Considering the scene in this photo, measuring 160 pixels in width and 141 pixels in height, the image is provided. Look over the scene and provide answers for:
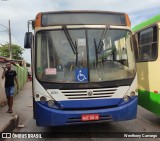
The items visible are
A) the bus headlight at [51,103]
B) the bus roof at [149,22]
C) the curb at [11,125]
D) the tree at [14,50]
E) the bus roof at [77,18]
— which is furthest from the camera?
the tree at [14,50]

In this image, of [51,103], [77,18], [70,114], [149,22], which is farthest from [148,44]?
[51,103]

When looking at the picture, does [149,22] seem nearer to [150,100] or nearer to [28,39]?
[150,100]

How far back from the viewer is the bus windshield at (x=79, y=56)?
7309 millimetres

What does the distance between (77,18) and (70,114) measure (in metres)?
2.40

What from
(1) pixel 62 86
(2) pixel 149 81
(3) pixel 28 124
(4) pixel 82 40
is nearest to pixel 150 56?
(2) pixel 149 81

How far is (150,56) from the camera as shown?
28.7 feet

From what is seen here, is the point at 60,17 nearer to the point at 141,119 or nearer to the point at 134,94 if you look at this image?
the point at 134,94

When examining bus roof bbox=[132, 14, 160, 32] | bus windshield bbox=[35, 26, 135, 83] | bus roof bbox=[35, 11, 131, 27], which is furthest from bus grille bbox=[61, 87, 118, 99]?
bus roof bbox=[132, 14, 160, 32]

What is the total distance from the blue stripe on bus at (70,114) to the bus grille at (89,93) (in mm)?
325

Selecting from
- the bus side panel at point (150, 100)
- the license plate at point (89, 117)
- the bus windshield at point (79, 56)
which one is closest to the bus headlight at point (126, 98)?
the bus windshield at point (79, 56)

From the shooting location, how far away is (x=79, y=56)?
741 centimetres

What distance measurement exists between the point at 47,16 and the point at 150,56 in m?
3.13

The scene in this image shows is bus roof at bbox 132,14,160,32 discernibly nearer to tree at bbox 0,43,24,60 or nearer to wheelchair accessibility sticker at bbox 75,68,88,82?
wheelchair accessibility sticker at bbox 75,68,88,82

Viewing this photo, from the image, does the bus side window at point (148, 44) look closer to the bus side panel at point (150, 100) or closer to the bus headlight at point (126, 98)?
the bus side panel at point (150, 100)
